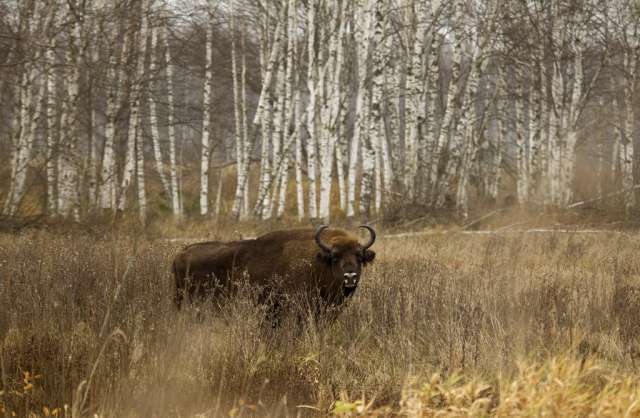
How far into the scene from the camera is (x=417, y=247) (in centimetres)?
1141

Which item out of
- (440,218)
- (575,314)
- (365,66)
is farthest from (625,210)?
(575,314)

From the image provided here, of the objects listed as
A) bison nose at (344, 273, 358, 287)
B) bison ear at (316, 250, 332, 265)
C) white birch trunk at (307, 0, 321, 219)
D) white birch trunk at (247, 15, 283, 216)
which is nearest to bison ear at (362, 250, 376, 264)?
bison ear at (316, 250, 332, 265)

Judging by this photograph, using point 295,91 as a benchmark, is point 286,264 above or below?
below

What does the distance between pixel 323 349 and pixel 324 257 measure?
1.45 meters

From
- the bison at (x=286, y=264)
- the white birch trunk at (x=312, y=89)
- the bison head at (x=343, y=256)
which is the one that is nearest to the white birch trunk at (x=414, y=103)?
the white birch trunk at (x=312, y=89)

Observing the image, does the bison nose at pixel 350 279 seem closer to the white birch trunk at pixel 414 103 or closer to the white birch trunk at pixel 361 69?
the white birch trunk at pixel 414 103

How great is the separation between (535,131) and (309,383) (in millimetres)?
19857

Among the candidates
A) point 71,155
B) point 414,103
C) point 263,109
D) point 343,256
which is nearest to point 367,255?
point 343,256

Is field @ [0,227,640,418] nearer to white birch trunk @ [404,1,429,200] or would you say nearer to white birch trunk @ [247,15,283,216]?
white birch trunk @ [404,1,429,200]

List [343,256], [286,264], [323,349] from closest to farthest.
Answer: [323,349], [343,256], [286,264]

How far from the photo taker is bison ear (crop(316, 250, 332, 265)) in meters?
6.65

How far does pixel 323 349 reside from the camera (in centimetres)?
538

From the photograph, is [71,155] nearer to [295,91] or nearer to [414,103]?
[295,91]

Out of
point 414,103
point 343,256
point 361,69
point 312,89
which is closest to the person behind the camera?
point 343,256
